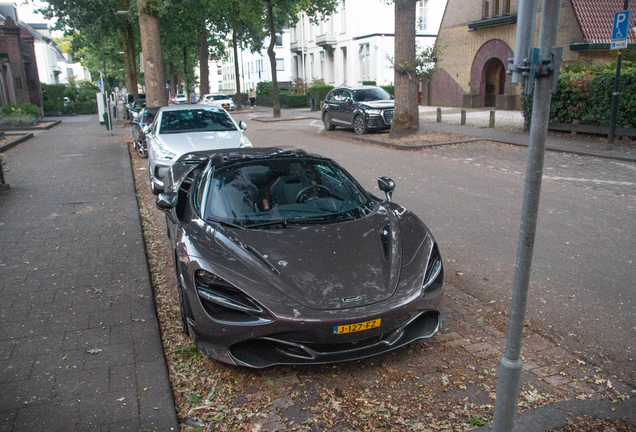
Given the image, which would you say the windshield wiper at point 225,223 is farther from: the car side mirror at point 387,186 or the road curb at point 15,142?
the road curb at point 15,142

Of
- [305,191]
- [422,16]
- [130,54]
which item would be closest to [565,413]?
[305,191]

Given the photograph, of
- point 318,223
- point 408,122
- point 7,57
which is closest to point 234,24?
point 7,57

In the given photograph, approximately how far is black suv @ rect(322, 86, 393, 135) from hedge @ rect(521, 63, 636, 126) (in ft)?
15.9

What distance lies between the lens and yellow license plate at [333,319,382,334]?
3260mm

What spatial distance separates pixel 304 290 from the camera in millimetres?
3412

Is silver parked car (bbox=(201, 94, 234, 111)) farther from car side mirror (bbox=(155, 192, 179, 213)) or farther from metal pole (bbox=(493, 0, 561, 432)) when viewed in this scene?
metal pole (bbox=(493, 0, 561, 432))

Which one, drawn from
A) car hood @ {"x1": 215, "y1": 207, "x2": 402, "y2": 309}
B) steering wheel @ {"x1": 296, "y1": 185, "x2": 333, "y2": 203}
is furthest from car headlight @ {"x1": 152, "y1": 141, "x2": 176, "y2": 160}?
car hood @ {"x1": 215, "y1": 207, "x2": 402, "y2": 309}

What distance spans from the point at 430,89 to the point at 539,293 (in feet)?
104

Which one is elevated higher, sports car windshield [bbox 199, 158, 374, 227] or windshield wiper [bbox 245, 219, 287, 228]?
sports car windshield [bbox 199, 158, 374, 227]

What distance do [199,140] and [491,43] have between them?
22869 mm

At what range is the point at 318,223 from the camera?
4.27 metres

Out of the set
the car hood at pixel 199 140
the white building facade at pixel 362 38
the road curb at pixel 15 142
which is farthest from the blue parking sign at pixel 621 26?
the white building facade at pixel 362 38

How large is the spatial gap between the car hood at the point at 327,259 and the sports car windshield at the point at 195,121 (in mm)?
7910

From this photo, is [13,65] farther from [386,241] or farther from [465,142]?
[386,241]
